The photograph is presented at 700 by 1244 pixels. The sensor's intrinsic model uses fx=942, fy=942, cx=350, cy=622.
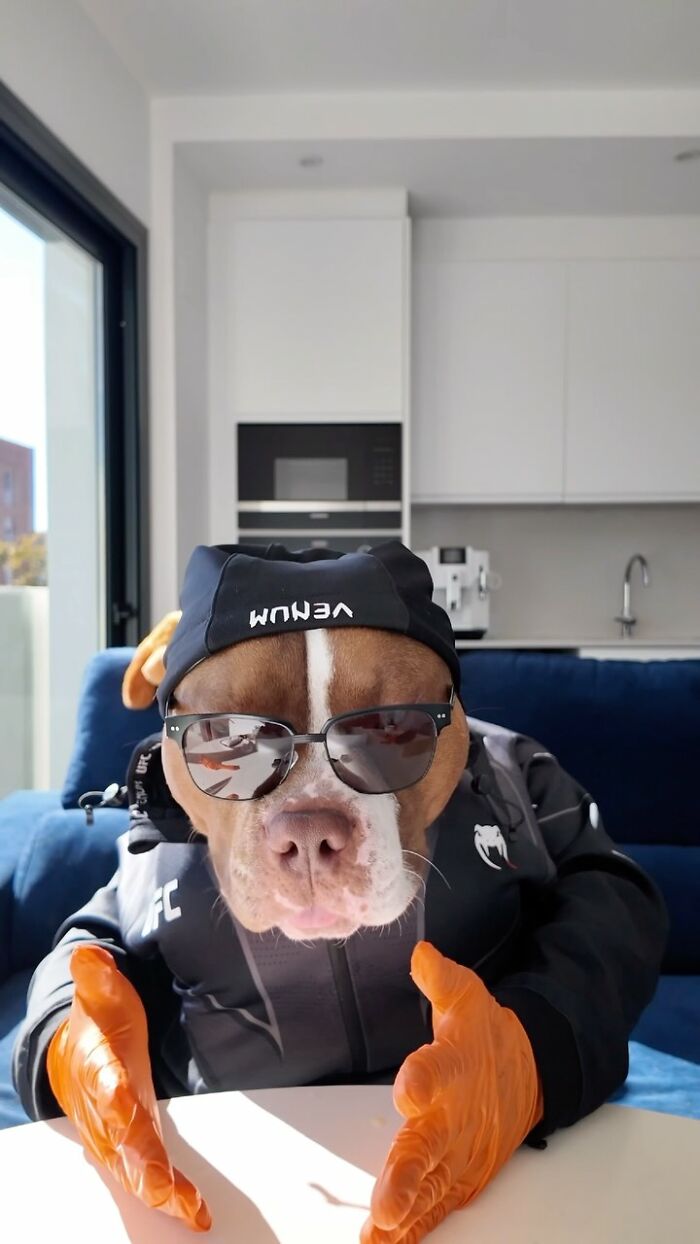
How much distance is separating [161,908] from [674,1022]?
0.93 meters

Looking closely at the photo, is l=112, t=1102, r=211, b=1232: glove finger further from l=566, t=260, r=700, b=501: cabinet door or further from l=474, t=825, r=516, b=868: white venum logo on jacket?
l=566, t=260, r=700, b=501: cabinet door

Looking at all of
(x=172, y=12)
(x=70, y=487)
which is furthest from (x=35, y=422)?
(x=172, y=12)

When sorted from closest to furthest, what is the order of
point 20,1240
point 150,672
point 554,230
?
point 20,1240 → point 150,672 → point 554,230

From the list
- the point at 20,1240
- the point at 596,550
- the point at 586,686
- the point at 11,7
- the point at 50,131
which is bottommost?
the point at 20,1240

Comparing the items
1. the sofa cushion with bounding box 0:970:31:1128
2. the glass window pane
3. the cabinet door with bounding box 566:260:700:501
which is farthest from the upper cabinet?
the sofa cushion with bounding box 0:970:31:1128

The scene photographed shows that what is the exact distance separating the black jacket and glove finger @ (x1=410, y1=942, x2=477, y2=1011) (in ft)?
0.36

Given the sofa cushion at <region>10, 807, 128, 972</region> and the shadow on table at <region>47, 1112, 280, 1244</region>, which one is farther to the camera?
the sofa cushion at <region>10, 807, 128, 972</region>

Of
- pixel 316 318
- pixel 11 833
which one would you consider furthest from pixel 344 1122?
pixel 316 318

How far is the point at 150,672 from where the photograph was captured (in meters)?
1.06

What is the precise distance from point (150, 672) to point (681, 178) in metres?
3.15

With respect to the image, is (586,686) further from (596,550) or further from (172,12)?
(596,550)

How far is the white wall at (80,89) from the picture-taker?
213 cm

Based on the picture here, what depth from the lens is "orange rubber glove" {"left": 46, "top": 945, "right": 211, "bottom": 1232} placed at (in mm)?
545

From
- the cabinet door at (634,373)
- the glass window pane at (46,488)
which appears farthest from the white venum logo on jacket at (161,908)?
the cabinet door at (634,373)
